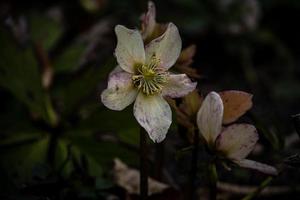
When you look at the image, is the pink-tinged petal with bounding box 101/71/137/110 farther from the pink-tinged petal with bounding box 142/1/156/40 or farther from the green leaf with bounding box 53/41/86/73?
the green leaf with bounding box 53/41/86/73

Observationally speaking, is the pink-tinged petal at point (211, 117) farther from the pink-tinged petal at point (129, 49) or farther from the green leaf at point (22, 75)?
the green leaf at point (22, 75)

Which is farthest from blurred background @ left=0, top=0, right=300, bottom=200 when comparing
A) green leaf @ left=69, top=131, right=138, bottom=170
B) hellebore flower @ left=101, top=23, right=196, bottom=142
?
hellebore flower @ left=101, top=23, right=196, bottom=142

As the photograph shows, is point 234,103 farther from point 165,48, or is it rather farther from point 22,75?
point 22,75

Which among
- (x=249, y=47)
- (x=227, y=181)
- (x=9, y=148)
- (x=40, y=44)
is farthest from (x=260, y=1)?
(x=9, y=148)

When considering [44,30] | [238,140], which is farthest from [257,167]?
[44,30]

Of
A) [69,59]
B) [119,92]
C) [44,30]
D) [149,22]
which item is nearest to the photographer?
[119,92]

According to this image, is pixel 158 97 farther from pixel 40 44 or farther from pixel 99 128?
pixel 40 44
